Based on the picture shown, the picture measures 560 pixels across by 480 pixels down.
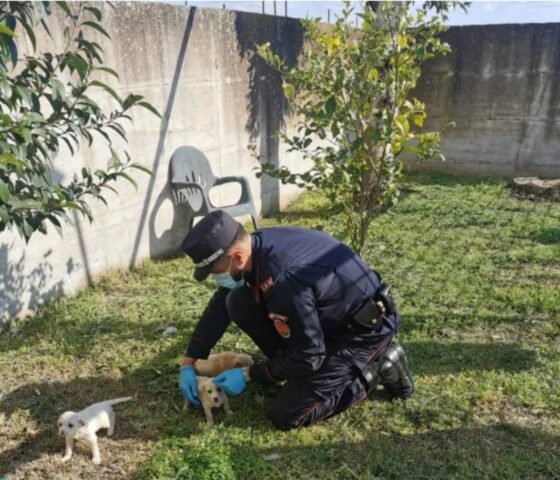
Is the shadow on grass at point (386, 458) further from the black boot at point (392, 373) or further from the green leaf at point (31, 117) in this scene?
the green leaf at point (31, 117)

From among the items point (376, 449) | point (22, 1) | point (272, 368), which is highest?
point (22, 1)

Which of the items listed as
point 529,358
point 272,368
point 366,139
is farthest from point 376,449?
point 366,139

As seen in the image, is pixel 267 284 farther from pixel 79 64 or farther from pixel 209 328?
pixel 79 64

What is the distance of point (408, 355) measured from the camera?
3.28 m

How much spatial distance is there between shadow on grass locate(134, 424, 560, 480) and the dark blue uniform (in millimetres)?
220

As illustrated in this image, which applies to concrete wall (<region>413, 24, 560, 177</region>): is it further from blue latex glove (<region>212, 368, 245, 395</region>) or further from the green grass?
blue latex glove (<region>212, 368, 245, 395</region>)

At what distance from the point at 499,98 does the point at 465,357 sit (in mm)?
5513

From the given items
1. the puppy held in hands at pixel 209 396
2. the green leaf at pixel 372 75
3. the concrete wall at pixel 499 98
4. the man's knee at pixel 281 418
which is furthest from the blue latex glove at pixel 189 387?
the concrete wall at pixel 499 98

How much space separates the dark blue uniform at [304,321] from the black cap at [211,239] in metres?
0.18

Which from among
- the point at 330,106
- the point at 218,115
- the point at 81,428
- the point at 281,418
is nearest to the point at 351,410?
the point at 281,418

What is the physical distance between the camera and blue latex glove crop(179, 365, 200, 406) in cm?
273

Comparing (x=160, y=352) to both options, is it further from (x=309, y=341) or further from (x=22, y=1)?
(x=22, y=1)

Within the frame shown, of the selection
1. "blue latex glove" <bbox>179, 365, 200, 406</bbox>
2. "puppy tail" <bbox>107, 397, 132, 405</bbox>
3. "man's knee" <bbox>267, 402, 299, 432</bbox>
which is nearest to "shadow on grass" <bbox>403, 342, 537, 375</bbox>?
"man's knee" <bbox>267, 402, 299, 432</bbox>

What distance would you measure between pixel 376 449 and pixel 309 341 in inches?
24.9
